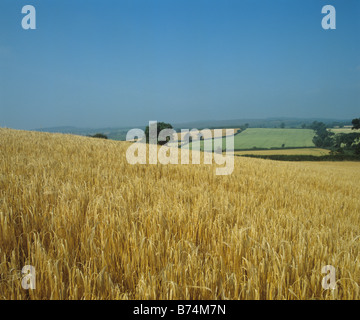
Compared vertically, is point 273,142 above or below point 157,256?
above

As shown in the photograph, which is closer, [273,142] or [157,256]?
[157,256]

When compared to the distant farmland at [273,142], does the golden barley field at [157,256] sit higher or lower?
lower

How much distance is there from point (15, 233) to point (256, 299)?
2.15 meters

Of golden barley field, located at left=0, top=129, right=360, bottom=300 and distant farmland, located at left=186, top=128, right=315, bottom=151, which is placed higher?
distant farmland, located at left=186, top=128, right=315, bottom=151

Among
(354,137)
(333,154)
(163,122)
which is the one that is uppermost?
(163,122)

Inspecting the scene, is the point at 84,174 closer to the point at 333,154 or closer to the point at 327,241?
the point at 327,241

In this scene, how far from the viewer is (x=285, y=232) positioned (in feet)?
7.54

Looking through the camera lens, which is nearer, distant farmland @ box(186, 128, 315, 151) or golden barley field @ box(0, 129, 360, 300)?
golden barley field @ box(0, 129, 360, 300)

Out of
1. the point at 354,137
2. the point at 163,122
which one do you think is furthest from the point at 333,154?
the point at 163,122

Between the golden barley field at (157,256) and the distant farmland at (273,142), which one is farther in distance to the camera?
the distant farmland at (273,142)

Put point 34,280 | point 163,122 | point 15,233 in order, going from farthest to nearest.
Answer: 1. point 163,122
2. point 15,233
3. point 34,280
